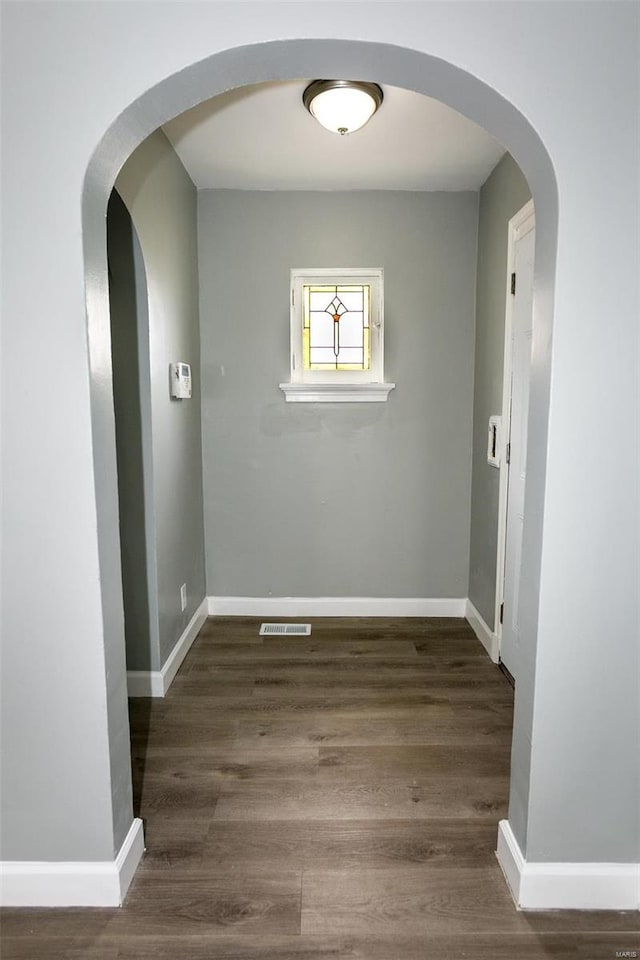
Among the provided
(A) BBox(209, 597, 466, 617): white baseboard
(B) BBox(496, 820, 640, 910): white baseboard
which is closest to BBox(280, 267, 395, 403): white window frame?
(A) BBox(209, 597, 466, 617): white baseboard

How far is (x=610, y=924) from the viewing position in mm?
1401

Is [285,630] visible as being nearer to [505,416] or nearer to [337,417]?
[337,417]

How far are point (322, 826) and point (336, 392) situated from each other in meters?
2.24

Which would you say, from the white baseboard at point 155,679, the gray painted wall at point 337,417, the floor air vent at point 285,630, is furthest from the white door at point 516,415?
the white baseboard at point 155,679

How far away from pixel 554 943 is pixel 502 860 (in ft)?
0.78

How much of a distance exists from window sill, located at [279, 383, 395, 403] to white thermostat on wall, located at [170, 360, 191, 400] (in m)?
0.60

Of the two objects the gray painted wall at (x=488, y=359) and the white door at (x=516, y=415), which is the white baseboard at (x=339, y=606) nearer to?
→ the gray painted wall at (x=488, y=359)

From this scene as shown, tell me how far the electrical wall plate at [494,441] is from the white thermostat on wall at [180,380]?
1.66 m

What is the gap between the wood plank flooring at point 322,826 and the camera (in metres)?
1.35

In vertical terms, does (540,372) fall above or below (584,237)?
below

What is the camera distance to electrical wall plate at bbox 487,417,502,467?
2.79 metres

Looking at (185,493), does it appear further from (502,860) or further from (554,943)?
(554,943)

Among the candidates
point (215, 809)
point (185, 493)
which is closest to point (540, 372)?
point (215, 809)

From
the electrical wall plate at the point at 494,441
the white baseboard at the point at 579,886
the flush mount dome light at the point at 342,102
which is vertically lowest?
the white baseboard at the point at 579,886
